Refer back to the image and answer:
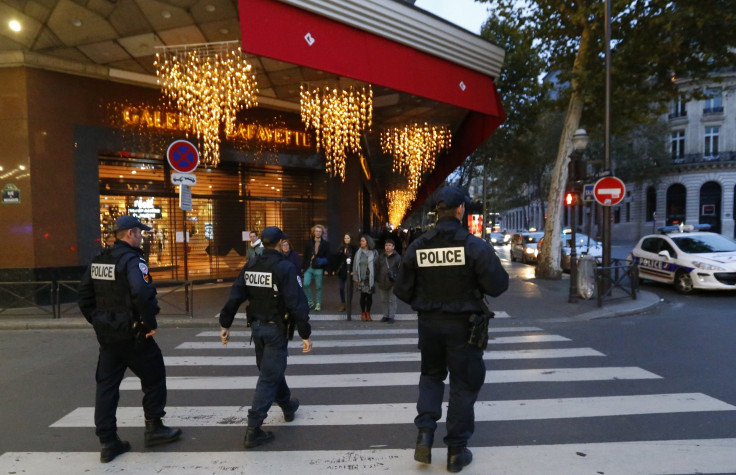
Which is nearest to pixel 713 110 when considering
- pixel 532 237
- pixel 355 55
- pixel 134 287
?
pixel 532 237

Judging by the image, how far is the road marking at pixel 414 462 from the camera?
3215 millimetres

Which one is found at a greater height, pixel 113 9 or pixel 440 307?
pixel 113 9

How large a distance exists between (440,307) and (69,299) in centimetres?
1062

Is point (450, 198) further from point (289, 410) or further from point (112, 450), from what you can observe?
point (112, 450)

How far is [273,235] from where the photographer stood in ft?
12.8

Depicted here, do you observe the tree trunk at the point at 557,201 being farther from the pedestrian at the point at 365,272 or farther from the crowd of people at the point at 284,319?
the crowd of people at the point at 284,319

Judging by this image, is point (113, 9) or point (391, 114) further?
point (391, 114)

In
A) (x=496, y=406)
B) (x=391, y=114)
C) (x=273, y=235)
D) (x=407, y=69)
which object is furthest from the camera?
(x=391, y=114)

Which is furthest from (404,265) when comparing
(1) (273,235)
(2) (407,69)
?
(2) (407,69)

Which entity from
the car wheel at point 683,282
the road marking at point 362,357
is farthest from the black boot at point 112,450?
the car wheel at point 683,282

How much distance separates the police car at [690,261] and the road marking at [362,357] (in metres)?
6.67

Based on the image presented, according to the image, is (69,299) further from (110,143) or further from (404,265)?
(404,265)

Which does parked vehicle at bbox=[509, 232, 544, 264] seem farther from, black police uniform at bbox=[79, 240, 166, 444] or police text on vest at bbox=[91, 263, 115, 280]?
police text on vest at bbox=[91, 263, 115, 280]

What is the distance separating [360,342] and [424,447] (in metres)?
4.11
